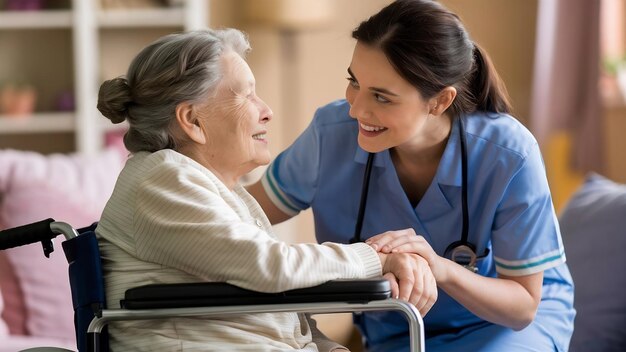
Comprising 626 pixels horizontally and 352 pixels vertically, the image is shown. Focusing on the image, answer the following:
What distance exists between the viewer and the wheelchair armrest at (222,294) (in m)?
1.47

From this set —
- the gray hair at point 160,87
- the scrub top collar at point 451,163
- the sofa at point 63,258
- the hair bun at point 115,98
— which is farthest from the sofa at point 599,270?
the hair bun at point 115,98

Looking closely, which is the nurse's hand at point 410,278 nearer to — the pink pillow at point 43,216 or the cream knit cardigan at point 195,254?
the cream knit cardigan at point 195,254

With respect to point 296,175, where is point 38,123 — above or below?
below

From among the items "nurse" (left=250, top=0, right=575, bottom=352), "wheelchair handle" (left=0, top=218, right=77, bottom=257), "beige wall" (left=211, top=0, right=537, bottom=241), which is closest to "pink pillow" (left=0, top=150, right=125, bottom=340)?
"nurse" (left=250, top=0, right=575, bottom=352)

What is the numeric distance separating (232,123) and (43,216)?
1.01 meters

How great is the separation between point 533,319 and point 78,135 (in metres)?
2.51

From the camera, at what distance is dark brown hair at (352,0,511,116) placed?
5.95 feet

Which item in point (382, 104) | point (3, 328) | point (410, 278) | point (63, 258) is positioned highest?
point (382, 104)

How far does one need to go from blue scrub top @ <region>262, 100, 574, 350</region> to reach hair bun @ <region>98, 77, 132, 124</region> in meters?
0.50

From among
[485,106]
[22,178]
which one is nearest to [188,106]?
[485,106]

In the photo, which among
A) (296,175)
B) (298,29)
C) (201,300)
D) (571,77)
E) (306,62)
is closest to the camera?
(201,300)

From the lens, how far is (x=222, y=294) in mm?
1476

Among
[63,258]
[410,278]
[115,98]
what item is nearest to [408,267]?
[410,278]

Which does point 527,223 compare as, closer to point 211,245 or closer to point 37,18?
point 211,245
